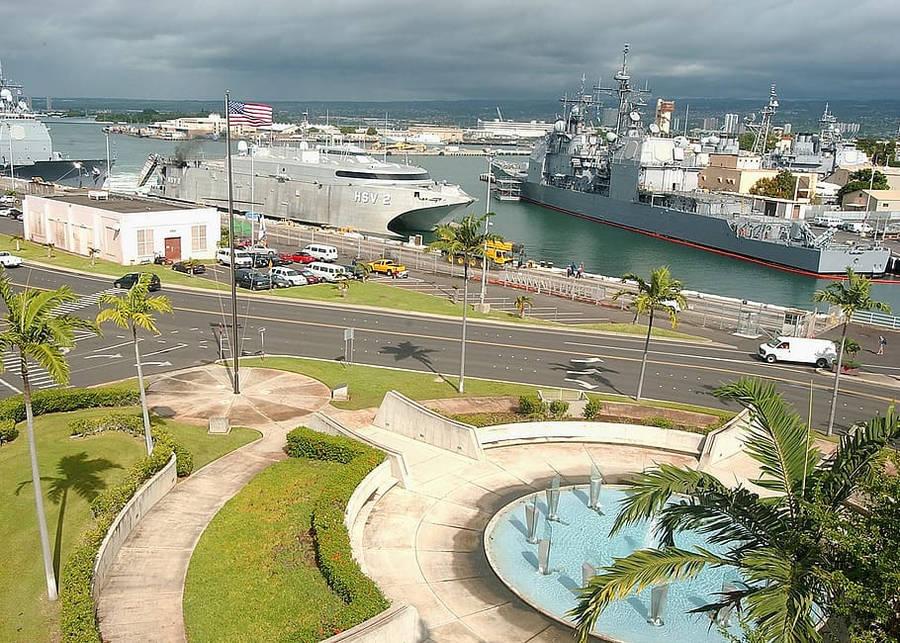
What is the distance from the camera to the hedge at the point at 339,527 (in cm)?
1532

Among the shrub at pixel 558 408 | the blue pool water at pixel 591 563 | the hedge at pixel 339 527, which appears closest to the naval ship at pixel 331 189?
the shrub at pixel 558 408

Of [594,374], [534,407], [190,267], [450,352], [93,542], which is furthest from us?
[190,267]

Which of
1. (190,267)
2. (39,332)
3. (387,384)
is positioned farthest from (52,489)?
(190,267)

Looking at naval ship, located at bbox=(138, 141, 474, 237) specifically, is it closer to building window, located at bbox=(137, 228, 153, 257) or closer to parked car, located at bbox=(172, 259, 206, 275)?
building window, located at bbox=(137, 228, 153, 257)

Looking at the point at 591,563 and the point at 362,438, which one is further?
the point at 362,438

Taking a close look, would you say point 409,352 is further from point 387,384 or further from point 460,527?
point 460,527

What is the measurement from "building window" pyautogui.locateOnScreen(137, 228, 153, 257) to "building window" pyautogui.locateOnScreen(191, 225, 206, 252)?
3731 mm

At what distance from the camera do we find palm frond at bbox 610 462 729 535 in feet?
35.6

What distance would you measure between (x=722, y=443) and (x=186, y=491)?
60.6 ft

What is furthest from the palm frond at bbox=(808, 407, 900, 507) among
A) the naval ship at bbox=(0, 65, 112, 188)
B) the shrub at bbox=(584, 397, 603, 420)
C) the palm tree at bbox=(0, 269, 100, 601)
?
the naval ship at bbox=(0, 65, 112, 188)

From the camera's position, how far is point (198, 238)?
2456 inches

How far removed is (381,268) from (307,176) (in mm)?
45243

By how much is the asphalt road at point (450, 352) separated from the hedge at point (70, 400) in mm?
3977

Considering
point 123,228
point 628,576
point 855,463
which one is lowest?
point 123,228
